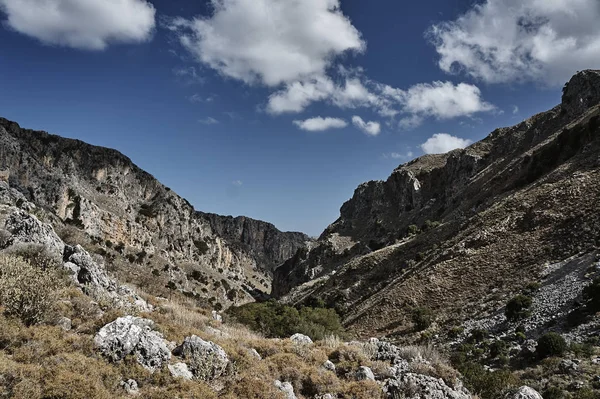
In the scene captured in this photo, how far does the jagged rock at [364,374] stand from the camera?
10430 mm

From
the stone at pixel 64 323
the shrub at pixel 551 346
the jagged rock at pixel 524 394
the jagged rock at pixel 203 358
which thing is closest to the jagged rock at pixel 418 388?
the jagged rock at pixel 524 394

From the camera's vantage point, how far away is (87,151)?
118188 mm

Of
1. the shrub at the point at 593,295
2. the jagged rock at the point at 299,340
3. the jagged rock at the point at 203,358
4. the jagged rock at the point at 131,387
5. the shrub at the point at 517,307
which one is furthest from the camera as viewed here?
the shrub at the point at 517,307

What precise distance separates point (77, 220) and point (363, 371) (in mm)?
86490

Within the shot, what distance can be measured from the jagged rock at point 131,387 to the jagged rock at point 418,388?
6275mm

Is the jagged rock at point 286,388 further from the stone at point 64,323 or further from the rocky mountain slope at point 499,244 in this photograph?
the rocky mountain slope at point 499,244

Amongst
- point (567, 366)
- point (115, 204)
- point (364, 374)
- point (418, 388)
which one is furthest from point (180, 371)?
point (115, 204)

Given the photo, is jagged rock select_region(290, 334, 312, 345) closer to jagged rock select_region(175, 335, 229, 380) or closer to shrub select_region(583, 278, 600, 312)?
jagged rock select_region(175, 335, 229, 380)

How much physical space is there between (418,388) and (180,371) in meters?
6.23

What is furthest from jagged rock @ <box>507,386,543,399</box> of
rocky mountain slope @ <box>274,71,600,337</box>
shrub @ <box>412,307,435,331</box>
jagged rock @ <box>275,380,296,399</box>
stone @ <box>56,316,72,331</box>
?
shrub @ <box>412,307,435,331</box>

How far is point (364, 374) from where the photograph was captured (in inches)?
414

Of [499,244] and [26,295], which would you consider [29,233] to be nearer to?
[26,295]

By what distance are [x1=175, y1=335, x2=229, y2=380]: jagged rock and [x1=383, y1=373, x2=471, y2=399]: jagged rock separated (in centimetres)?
452

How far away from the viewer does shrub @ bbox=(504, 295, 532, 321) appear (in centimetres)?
2510
